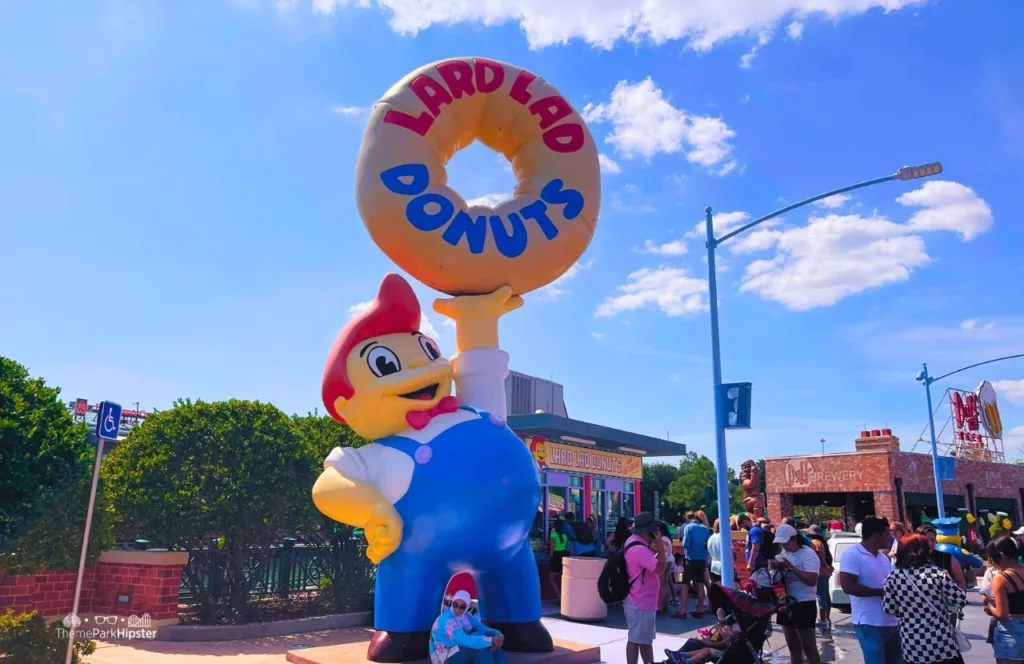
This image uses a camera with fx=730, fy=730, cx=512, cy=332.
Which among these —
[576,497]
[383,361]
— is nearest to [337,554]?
[383,361]

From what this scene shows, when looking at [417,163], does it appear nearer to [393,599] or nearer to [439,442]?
[439,442]

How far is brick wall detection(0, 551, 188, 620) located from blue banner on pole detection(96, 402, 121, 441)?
326cm

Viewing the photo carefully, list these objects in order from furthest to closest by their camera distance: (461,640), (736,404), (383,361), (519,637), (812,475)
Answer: (812,475) < (736,404) < (519,637) < (383,361) < (461,640)

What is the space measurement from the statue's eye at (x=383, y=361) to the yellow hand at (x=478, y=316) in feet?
3.07

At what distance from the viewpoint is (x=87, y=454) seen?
789 cm

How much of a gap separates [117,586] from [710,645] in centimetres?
711

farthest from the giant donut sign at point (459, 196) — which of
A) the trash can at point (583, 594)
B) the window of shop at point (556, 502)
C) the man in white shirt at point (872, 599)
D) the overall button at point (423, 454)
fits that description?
the window of shop at point (556, 502)

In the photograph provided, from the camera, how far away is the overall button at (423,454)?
5.46 m

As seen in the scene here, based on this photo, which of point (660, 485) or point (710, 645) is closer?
point (710, 645)

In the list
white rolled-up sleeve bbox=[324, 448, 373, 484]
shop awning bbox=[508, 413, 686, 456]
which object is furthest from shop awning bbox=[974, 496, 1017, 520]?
white rolled-up sleeve bbox=[324, 448, 373, 484]

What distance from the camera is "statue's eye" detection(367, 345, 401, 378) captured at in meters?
5.69

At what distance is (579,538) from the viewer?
12.0 metres

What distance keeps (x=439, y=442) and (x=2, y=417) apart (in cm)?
455

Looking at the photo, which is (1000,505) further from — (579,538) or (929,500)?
(579,538)
